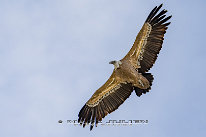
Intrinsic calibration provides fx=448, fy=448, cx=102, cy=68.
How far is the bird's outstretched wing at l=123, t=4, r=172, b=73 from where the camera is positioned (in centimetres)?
2208

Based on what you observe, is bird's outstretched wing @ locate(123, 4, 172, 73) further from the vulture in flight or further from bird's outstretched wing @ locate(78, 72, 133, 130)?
bird's outstretched wing @ locate(78, 72, 133, 130)

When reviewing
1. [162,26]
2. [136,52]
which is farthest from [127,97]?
[162,26]

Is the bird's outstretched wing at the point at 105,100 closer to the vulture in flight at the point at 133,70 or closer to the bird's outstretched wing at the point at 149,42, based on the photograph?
the vulture in flight at the point at 133,70

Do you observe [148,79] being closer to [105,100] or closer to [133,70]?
[133,70]

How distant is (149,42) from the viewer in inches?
874

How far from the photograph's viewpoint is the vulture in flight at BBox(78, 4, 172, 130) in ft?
71.7

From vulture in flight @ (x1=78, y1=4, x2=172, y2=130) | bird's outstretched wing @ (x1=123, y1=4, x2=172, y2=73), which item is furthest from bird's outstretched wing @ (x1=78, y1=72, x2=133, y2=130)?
bird's outstretched wing @ (x1=123, y1=4, x2=172, y2=73)

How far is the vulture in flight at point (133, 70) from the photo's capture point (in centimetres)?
2186

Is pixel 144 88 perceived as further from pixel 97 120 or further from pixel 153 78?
pixel 97 120

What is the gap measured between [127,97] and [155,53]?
2.62 metres

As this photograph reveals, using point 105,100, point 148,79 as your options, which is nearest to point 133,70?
point 148,79

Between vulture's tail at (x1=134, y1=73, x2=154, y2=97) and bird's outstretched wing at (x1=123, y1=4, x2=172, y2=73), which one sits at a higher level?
bird's outstretched wing at (x1=123, y1=4, x2=172, y2=73)

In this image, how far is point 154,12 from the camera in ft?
72.8

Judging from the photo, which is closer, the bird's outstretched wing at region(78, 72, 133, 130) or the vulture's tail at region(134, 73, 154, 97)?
the vulture's tail at region(134, 73, 154, 97)
